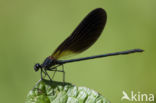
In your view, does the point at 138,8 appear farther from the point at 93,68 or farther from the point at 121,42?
the point at 93,68

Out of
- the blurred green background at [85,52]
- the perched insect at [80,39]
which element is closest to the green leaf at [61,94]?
the perched insect at [80,39]

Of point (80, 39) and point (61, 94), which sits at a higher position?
point (80, 39)

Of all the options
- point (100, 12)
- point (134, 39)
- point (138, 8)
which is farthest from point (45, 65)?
point (138, 8)

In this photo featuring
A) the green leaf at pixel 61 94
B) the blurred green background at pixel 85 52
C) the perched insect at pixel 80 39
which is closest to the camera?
the green leaf at pixel 61 94

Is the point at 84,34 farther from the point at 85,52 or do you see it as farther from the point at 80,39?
Result: the point at 85,52

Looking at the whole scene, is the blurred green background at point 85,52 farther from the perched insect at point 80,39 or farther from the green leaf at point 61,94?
the green leaf at point 61,94

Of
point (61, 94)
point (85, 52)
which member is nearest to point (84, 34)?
point (85, 52)
